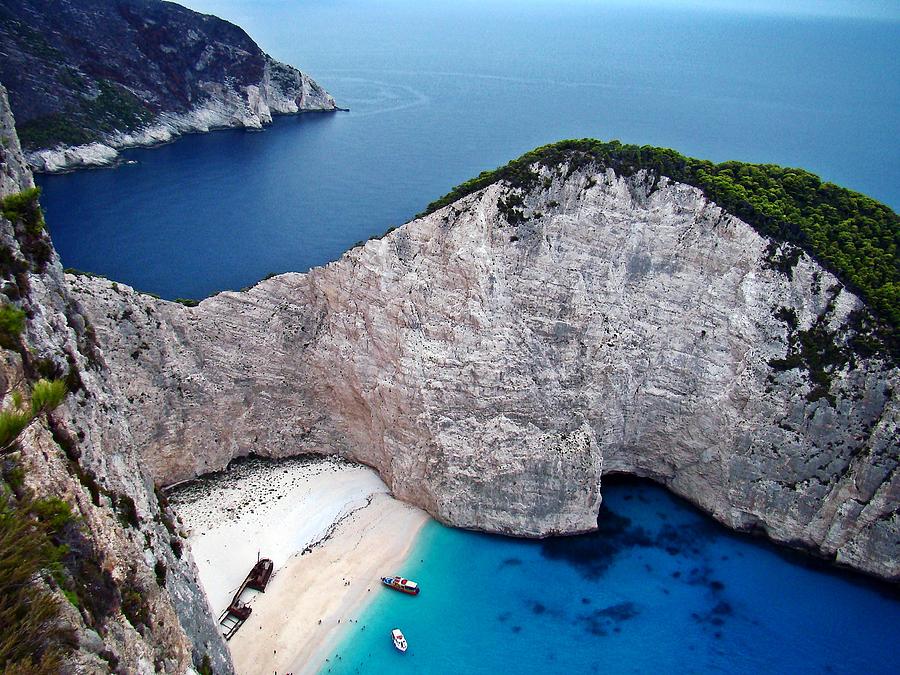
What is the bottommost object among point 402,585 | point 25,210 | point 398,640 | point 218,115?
point 398,640

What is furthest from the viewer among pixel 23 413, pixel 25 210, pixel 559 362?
pixel 559 362

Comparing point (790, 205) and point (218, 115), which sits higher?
point (790, 205)

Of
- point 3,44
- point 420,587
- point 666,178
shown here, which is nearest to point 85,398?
point 420,587

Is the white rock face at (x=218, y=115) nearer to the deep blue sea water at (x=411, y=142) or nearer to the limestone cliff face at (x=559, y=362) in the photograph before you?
the deep blue sea water at (x=411, y=142)

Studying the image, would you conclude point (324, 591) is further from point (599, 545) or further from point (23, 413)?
point (23, 413)

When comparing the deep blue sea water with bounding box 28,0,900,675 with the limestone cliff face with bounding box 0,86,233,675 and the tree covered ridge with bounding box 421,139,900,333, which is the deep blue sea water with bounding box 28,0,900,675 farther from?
the tree covered ridge with bounding box 421,139,900,333

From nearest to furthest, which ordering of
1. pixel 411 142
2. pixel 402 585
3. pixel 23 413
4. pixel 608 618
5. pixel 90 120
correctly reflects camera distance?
pixel 23 413
pixel 608 618
pixel 402 585
pixel 90 120
pixel 411 142

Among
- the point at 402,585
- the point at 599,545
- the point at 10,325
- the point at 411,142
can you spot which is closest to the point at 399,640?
the point at 402,585
